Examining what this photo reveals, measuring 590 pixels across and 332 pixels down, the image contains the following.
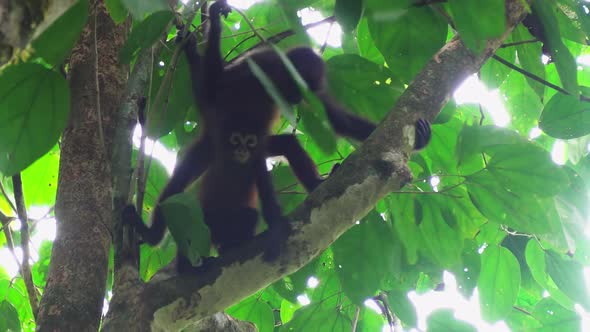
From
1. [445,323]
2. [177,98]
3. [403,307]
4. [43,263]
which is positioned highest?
[177,98]

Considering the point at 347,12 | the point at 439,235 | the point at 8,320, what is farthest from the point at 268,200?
the point at 347,12

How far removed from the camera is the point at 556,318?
11.8ft

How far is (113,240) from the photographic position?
2340 mm

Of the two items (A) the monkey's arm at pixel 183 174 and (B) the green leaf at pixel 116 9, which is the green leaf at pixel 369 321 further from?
(B) the green leaf at pixel 116 9

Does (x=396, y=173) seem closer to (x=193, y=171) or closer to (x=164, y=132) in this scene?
(x=164, y=132)

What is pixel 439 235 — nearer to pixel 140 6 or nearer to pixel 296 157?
pixel 296 157

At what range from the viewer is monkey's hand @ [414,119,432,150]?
2.48 m

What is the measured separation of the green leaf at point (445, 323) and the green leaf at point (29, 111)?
197 centimetres

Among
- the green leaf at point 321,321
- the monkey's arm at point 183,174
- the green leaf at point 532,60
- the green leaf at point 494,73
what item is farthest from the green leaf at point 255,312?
the green leaf at point 532,60

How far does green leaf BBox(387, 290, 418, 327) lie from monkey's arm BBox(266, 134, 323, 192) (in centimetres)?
68

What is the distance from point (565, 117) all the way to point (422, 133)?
803mm

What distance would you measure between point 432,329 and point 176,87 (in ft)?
5.65

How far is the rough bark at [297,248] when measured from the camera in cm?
207

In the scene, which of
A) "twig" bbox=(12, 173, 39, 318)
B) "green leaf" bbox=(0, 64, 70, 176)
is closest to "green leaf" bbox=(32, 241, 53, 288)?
"twig" bbox=(12, 173, 39, 318)
